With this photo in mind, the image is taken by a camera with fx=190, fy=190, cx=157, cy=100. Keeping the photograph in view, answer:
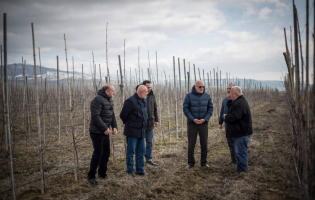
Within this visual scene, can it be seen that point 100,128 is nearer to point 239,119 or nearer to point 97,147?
point 97,147

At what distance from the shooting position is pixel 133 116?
154 inches

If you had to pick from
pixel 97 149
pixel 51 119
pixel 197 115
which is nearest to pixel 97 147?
pixel 97 149

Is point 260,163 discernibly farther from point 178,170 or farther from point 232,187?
point 178,170

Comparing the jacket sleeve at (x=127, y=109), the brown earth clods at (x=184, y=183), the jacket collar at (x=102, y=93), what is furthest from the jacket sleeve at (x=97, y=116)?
the brown earth clods at (x=184, y=183)

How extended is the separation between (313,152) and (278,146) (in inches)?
182

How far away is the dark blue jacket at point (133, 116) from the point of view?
151 inches

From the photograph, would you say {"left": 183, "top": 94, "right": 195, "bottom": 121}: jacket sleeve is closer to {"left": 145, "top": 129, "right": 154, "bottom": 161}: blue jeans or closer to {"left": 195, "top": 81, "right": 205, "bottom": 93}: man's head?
{"left": 195, "top": 81, "right": 205, "bottom": 93}: man's head

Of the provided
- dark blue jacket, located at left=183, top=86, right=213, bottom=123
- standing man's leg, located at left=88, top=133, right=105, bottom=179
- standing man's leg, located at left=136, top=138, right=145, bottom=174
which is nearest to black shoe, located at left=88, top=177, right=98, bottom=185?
standing man's leg, located at left=88, top=133, right=105, bottom=179

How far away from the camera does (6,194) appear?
10.8 feet

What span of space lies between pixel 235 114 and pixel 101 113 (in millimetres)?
2583

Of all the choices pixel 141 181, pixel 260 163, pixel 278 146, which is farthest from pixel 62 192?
pixel 278 146

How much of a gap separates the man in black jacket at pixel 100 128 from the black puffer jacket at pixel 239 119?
7.67 feet

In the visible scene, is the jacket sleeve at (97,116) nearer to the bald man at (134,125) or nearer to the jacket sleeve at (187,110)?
the bald man at (134,125)

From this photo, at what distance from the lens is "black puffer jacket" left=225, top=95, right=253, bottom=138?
3.65 m
